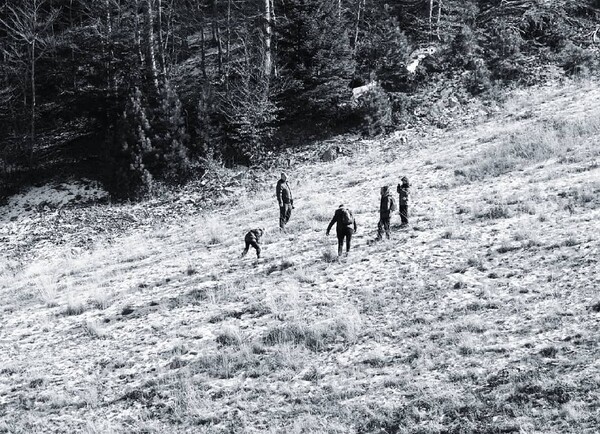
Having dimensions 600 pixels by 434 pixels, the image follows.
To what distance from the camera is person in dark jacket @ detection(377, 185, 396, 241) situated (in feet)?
45.0

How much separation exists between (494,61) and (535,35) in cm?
369

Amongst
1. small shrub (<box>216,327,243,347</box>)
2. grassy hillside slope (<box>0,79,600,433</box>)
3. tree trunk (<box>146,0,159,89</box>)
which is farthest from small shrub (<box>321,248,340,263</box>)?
tree trunk (<box>146,0,159,89</box>)

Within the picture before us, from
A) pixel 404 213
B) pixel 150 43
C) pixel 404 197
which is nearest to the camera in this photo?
pixel 404 197

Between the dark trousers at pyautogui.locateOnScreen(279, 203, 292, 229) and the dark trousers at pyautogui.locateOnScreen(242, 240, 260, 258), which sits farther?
the dark trousers at pyautogui.locateOnScreen(279, 203, 292, 229)

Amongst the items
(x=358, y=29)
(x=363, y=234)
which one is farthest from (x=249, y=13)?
(x=363, y=234)

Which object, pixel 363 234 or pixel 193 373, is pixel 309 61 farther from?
pixel 193 373

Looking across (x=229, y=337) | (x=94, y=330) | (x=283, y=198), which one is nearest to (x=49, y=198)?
(x=283, y=198)

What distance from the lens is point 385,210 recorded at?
45.2ft

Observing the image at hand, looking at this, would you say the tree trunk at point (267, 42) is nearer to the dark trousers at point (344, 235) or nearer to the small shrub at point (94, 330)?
the dark trousers at point (344, 235)

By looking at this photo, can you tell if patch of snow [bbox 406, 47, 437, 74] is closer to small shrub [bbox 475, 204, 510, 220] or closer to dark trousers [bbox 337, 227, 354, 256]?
small shrub [bbox 475, 204, 510, 220]

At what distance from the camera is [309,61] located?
80.4 feet

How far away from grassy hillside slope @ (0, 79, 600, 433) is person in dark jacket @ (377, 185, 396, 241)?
0.42 metres

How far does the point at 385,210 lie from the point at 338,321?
174 inches

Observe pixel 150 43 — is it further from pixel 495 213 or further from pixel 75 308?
pixel 495 213
